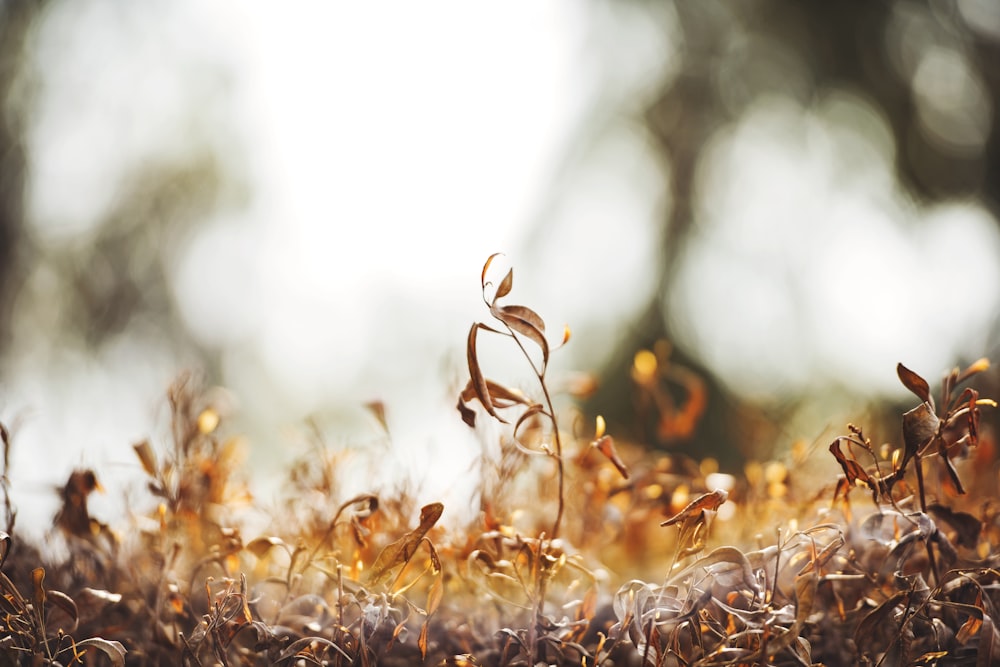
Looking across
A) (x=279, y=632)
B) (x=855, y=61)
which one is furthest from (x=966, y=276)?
(x=279, y=632)

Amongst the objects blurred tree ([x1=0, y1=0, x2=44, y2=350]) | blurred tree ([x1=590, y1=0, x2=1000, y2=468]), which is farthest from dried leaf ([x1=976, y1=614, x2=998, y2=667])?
blurred tree ([x1=0, y1=0, x2=44, y2=350])

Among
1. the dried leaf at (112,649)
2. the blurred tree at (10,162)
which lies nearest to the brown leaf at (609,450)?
the dried leaf at (112,649)

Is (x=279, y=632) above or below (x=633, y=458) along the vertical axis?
above

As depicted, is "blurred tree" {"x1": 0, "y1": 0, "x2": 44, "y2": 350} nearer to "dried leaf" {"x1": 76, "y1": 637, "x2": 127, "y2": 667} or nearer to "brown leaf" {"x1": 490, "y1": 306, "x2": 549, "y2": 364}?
"dried leaf" {"x1": 76, "y1": 637, "x2": 127, "y2": 667}

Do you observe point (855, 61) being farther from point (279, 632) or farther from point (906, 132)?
point (279, 632)

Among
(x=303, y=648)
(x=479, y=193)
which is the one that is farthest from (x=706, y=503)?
(x=479, y=193)

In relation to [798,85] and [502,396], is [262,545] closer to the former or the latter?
[502,396]
